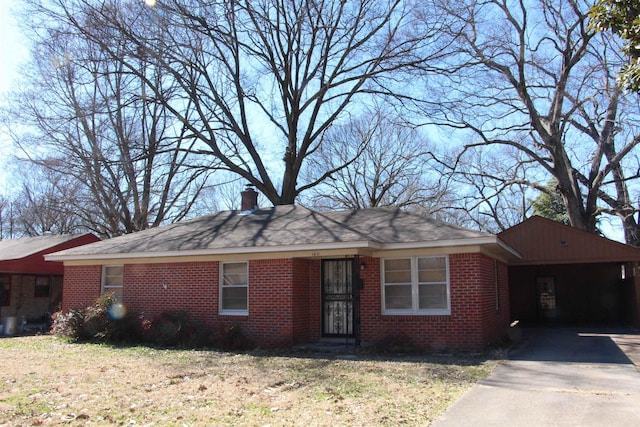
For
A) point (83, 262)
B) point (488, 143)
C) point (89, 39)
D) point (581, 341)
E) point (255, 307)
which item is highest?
point (89, 39)

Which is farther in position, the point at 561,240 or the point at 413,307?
the point at 561,240

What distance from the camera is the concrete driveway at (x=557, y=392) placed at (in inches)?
247

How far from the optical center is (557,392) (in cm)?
775

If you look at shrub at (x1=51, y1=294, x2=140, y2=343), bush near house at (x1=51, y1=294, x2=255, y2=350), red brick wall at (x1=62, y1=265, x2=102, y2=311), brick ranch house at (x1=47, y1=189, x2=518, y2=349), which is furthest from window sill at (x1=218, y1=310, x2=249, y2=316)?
red brick wall at (x1=62, y1=265, x2=102, y2=311)

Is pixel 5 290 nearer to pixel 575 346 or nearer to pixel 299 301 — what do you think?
pixel 299 301

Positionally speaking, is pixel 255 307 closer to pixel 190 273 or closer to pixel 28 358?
pixel 190 273

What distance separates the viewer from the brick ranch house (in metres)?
12.5

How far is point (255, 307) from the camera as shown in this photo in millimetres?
13828

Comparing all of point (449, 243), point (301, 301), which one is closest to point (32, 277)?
point (301, 301)

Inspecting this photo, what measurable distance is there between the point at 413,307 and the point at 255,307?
160 inches

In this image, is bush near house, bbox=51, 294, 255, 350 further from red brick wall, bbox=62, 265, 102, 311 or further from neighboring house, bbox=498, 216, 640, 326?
neighboring house, bbox=498, 216, 640, 326

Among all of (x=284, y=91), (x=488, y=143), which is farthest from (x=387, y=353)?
(x=488, y=143)

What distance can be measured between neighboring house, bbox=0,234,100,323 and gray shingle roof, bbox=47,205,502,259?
6267mm

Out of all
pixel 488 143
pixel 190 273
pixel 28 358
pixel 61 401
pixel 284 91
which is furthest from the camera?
pixel 488 143
